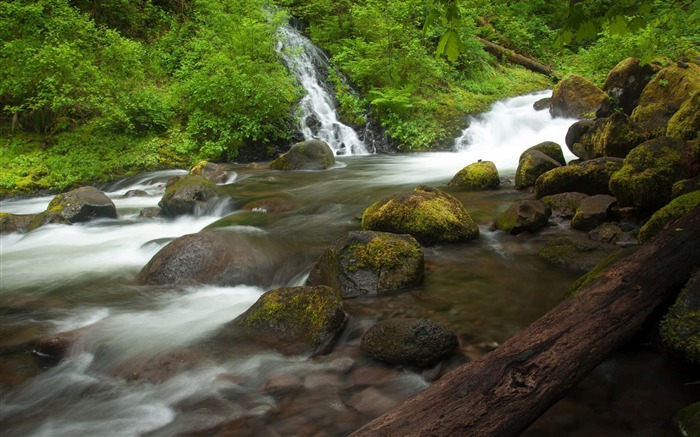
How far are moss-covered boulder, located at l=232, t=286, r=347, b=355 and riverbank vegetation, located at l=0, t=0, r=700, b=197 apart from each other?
29.5ft

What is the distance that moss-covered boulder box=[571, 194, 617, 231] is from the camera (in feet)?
19.9

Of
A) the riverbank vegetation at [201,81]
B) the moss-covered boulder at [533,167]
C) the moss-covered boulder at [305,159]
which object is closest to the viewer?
the moss-covered boulder at [533,167]

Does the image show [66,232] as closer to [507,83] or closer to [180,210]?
[180,210]

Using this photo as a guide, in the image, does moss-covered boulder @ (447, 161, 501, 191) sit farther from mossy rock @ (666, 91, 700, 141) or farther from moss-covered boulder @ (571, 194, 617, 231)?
mossy rock @ (666, 91, 700, 141)

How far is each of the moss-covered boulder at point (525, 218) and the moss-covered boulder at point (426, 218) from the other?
487 mm

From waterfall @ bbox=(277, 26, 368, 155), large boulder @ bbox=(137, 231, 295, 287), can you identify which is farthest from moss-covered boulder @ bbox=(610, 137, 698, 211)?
waterfall @ bbox=(277, 26, 368, 155)

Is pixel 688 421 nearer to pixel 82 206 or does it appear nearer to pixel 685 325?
pixel 685 325

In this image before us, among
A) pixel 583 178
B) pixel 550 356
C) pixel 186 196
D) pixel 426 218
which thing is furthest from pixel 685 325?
pixel 186 196

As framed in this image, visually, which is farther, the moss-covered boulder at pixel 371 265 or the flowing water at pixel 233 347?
the moss-covered boulder at pixel 371 265

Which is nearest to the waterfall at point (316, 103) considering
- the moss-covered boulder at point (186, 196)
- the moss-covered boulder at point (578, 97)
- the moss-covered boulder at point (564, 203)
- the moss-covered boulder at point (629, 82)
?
the moss-covered boulder at point (186, 196)

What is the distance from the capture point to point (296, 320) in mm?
4012

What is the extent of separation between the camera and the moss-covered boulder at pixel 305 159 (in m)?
12.3

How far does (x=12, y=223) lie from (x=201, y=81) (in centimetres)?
689

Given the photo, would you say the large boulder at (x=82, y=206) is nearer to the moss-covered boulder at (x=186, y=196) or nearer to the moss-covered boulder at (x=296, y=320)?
the moss-covered boulder at (x=186, y=196)
